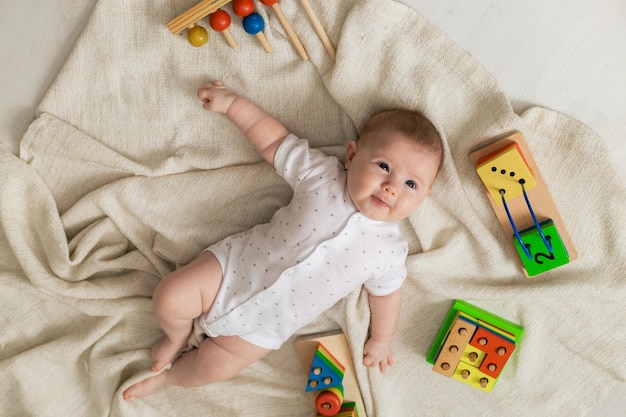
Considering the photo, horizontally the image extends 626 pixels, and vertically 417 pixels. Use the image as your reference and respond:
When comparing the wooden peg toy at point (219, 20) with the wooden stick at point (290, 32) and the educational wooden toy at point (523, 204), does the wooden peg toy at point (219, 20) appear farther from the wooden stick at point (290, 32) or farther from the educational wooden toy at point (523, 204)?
the educational wooden toy at point (523, 204)

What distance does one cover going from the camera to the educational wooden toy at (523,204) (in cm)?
117

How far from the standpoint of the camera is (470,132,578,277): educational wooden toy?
3.85 ft

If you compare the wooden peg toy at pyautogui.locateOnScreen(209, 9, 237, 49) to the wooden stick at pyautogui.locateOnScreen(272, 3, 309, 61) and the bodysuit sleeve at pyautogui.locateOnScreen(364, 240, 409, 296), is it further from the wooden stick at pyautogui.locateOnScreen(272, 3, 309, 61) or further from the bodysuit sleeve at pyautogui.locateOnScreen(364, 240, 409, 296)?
the bodysuit sleeve at pyautogui.locateOnScreen(364, 240, 409, 296)

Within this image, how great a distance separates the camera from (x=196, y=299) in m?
1.23

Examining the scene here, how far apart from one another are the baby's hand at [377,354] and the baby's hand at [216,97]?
0.69 metres

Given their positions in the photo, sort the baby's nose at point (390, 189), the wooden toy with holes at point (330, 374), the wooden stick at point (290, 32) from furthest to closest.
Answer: the wooden toy with holes at point (330, 374)
the wooden stick at point (290, 32)
the baby's nose at point (390, 189)

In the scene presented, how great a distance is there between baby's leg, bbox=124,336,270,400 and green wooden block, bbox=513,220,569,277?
0.67 m

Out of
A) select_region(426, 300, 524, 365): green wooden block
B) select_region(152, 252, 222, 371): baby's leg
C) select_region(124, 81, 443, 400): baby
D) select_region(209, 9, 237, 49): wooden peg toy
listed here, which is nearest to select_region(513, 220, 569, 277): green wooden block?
select_region(426, 300, 524, 365): green wooden block

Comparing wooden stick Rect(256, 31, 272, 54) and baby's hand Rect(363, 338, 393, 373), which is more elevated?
wooden stick Rect(256, 31, 272, 54)

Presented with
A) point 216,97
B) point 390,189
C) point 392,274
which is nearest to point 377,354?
point 392,274

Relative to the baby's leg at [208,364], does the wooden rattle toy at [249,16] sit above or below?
above

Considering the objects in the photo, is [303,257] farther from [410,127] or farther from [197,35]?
[197,35]

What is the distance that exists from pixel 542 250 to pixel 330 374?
0.59 meters

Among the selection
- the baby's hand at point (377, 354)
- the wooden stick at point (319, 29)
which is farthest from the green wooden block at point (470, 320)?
the wooden stick at point (319, 29)
